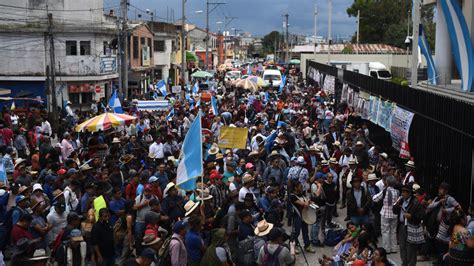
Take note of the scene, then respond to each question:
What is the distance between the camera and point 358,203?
11.5m

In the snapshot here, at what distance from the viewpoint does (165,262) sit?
861 centimetres

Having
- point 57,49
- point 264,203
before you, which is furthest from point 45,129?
point 57,49

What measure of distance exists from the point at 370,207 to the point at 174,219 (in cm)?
359

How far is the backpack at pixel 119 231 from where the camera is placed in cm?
1002

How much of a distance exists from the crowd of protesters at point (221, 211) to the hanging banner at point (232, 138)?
0.95ft

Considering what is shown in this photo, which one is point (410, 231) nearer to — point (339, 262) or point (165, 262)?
point (339, 262)

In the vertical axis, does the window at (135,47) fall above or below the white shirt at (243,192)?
above

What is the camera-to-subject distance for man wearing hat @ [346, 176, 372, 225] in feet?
37.4

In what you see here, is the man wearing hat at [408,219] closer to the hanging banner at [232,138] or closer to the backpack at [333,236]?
the backpack at [333,236]

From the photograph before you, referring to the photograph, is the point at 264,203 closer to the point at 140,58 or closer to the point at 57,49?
the point at 57,49

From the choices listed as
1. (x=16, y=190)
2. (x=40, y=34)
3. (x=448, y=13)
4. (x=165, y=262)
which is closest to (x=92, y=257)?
(x=165, y=262)

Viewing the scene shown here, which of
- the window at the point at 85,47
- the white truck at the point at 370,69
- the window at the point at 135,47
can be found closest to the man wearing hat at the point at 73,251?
the window at the point at 85,47

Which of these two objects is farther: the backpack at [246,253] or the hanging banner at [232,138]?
the hanging banner at [232,138]

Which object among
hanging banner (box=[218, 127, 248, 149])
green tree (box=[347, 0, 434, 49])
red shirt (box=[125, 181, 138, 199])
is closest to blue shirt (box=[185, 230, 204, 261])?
red shirt (box=[125, 181, 138, 199])
